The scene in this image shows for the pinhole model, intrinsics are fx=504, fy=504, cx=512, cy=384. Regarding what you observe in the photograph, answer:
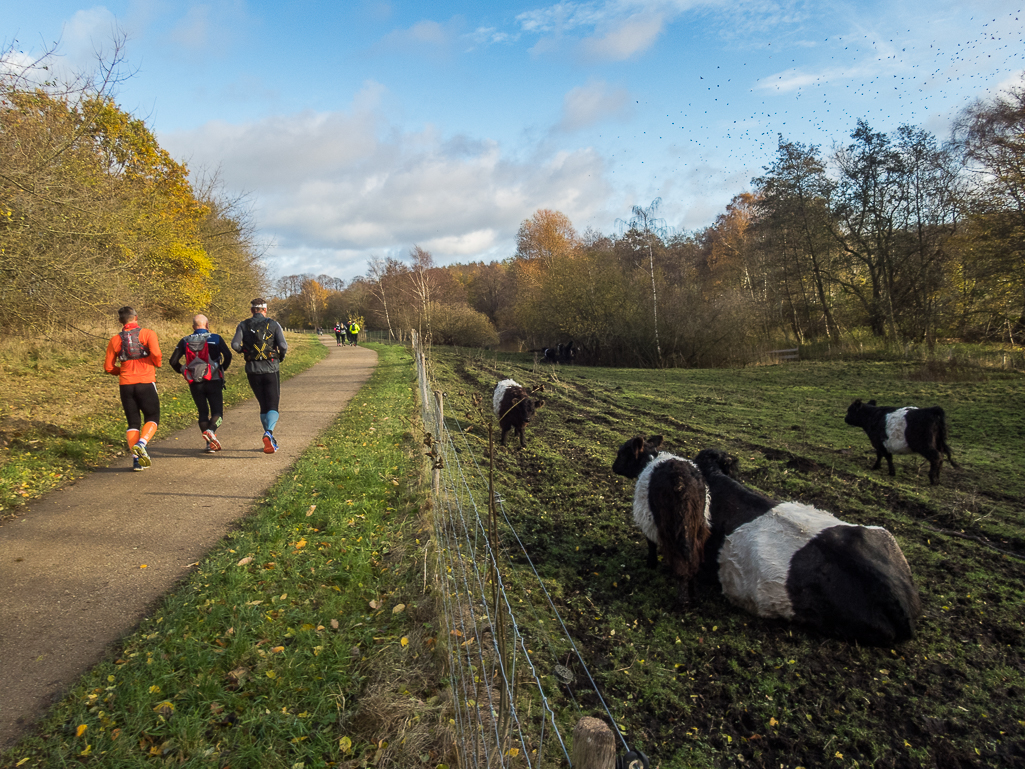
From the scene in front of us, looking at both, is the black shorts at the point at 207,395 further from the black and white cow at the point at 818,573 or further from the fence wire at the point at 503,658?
the black and white cow at the point at 818,573

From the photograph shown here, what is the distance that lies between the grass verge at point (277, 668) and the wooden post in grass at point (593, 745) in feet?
5.16

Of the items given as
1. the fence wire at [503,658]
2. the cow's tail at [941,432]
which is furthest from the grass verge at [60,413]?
the cow's tail at [941,432]

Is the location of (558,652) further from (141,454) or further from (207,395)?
(207,395)

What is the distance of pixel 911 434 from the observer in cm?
798

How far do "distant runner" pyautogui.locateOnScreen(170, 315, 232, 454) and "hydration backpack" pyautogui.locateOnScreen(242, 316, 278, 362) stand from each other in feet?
1.17

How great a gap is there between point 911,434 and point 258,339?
9.98 m

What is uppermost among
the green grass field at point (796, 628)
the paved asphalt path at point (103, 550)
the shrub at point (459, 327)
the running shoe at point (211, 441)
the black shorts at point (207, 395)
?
the shrub at point (459, 327)

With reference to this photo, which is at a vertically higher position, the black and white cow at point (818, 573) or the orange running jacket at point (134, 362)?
the orange running jacket at point (134, 362)

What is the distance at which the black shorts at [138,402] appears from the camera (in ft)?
21.4

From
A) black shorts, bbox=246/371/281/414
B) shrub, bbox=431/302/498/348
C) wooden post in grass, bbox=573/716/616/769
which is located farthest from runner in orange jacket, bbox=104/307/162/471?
shrub, bbox=431/302/498/348

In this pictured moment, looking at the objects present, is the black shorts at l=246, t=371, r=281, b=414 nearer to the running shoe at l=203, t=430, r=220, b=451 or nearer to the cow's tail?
the running shoe at l=203, t=430, r=220, b=451

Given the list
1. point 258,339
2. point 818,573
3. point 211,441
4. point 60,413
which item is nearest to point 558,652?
point 818,573

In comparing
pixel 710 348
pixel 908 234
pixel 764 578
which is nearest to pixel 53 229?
pixel 764 578

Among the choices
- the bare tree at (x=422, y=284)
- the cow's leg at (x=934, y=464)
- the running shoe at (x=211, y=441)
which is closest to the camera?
the running shoe at (x=211, y=441)
